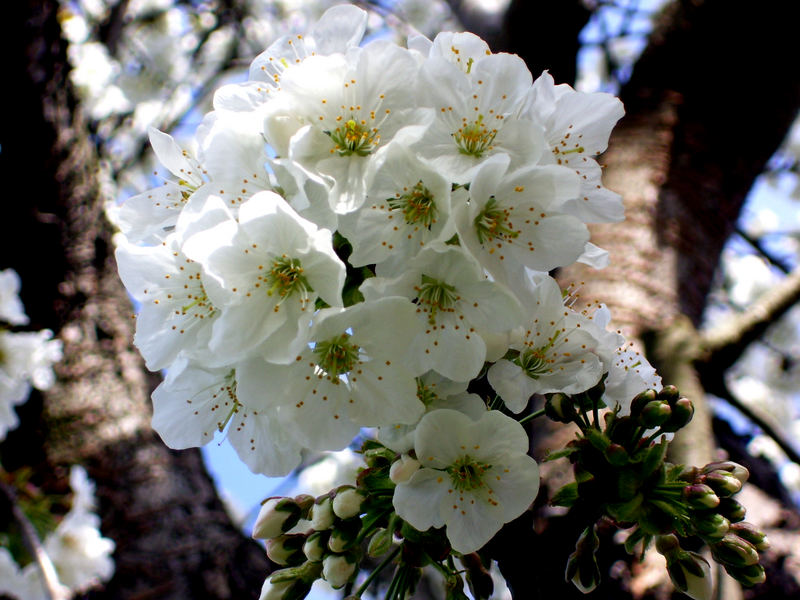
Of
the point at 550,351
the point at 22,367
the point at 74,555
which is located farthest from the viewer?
the point at 22,367

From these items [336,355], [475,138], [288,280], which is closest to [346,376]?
[336,355]

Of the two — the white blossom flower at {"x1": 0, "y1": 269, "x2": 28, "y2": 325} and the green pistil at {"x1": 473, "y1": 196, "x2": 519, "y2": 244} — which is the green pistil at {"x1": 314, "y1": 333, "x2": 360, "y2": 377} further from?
the white blossom flower at {"x1": 0, "y1": 269, "x2": 28, "y2": 325}

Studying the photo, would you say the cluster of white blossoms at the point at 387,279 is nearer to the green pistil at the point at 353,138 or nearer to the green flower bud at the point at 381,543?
the green pistil at the point at 353,138

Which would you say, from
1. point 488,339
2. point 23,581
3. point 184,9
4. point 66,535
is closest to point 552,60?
point 488,339

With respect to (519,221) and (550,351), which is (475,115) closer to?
(519,221)

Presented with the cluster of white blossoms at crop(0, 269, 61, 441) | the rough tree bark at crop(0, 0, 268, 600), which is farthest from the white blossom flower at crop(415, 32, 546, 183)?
the cluster of white blossoms at crop(0, 269, 61, 441)

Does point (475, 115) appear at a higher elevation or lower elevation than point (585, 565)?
higher
